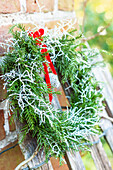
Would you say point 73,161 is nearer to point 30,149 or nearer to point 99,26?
point 30,149

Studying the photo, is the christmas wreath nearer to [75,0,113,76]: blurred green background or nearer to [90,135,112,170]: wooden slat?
[90,135,112,170]: wooden slat

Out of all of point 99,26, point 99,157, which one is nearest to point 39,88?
point 99,157

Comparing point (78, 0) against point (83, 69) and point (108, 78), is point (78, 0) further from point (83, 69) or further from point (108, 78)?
point (83, 69)

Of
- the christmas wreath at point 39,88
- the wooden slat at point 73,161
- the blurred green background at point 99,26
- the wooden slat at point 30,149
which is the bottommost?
the wooden slat at point 73,161

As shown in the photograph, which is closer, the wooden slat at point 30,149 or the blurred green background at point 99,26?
the wooden slat at point 30,149

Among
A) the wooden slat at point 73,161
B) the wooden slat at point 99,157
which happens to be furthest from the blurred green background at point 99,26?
the wooden slat at point 73,161

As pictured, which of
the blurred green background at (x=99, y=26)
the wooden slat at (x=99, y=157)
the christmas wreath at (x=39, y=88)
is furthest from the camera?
the blurred green background at (x=99, y=26)

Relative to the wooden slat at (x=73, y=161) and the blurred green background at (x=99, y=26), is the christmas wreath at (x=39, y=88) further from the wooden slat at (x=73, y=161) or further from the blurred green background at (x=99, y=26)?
the blurred green background at (x=99, y=26)

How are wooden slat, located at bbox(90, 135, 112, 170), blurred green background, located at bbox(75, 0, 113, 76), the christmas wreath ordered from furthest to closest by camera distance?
blurred green background, located at bbox(75, 0, 113, 76), wooden slat, located at bbox(90, 135, 112, 170), the christmas wreath

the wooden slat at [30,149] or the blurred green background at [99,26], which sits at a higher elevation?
the blurred green background at [99,26]

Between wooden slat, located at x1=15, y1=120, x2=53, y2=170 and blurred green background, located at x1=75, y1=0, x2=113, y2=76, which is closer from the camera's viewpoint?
wooden slat, located at x1=15, y1=120, x2=53, y2=170

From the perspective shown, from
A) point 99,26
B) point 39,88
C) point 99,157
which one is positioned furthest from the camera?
point 99,26

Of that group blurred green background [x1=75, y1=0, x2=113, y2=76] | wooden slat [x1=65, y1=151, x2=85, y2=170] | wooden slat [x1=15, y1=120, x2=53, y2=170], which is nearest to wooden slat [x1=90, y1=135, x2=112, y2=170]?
wooden slat [x1=65, y1=151, x2=85, y2=170]

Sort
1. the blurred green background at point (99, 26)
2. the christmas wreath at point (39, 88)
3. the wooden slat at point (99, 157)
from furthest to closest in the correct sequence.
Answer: the blurred green background at point (99, 26) < the wooden slat at point (99, 157) < the christmas wreath at point (39, 88)
